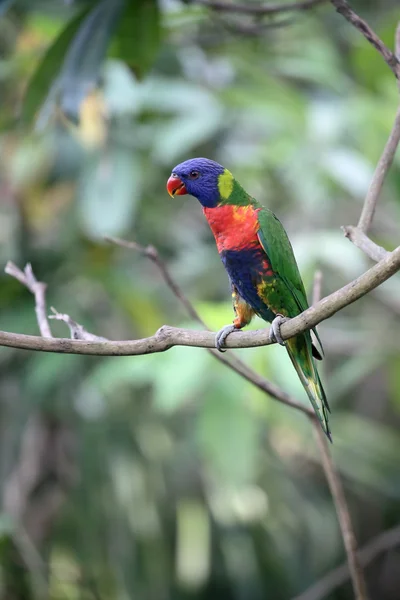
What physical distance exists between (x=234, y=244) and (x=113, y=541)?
2556 millimetres

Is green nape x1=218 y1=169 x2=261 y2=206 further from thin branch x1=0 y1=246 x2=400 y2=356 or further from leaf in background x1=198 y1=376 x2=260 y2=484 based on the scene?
leaf in background x1=198 y1=376 x2=260 y2=484

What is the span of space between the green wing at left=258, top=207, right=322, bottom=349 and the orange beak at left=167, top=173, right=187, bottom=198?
0.21 metres

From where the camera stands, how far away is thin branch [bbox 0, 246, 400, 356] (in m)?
1.09

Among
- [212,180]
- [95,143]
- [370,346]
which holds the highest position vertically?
[212,180]

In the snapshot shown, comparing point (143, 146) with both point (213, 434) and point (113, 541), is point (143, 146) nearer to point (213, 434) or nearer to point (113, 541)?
point (213, 434)

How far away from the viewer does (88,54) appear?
6.01 feet

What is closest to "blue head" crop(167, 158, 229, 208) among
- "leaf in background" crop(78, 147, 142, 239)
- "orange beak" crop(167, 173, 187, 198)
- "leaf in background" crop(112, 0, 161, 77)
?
"orange beak" crop(167, 173, 187, 198)

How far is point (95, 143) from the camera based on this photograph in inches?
127

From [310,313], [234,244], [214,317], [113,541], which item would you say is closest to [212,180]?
[234,244]

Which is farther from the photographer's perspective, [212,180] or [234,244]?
[234,244]

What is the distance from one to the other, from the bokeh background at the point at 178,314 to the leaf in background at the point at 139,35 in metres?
0.43

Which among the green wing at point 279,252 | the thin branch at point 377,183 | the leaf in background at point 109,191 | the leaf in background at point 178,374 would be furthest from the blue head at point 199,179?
the leaf in background at point 109,191

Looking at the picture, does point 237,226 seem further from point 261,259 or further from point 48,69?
point 48,69

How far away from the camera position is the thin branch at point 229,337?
109 centimetres
